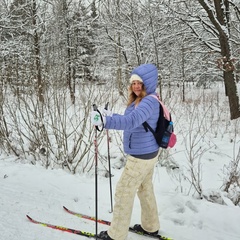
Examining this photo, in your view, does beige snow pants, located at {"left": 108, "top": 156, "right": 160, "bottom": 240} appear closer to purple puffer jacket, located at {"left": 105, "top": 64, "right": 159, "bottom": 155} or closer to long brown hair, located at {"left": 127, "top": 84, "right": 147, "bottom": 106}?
purple puffer jacket, located at {"left": 105, "top": 64, "right": 159, "bottom": 155}

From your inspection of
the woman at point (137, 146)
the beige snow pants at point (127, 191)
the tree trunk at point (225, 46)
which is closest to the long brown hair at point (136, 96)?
the woman at point (137, 146)

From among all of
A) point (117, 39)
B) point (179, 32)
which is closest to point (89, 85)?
point (179, 32)

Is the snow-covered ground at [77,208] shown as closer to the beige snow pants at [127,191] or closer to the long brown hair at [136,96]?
the beige snow pants at [127,191]

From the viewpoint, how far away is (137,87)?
2586 millimetres

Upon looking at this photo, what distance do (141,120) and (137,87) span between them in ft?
1.25

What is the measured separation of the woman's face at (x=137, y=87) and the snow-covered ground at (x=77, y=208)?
1.60 meters

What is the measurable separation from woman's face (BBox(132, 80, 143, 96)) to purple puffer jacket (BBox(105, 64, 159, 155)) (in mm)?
66

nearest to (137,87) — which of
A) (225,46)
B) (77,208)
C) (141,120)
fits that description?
(141,120)

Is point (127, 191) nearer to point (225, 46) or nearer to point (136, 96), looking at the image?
point (136, 96)

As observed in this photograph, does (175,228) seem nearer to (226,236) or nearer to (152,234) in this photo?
(152,234)

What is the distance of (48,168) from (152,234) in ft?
9.28

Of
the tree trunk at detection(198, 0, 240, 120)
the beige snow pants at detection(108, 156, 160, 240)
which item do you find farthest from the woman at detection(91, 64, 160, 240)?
the tree trunk at detection(198, 0, 240, 120)

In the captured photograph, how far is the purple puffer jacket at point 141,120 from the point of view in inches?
92.0

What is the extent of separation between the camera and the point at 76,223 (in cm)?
338
